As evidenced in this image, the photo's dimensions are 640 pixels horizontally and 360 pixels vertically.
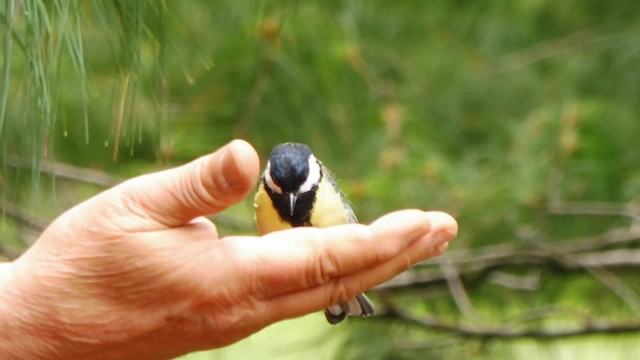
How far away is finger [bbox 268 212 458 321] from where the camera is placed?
3.20ft

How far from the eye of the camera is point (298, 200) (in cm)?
132

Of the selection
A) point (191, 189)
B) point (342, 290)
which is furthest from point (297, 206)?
point (191, 189)

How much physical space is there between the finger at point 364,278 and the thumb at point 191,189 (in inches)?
4.4

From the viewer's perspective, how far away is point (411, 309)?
2152mm

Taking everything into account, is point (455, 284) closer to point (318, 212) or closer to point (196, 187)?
point (318, 212)

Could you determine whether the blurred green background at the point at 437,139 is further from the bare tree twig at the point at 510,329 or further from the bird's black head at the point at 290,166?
the bird's black head at the point at 290,166

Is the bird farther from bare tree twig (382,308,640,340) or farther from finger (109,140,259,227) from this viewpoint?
bare tree twig (382,308,640,340)

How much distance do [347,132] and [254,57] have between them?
262 mm

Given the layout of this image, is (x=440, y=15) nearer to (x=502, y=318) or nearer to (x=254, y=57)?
(x=502, y=318)

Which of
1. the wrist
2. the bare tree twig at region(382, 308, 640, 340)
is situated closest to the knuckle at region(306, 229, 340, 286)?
the wrist

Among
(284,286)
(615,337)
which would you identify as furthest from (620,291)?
(284,286)

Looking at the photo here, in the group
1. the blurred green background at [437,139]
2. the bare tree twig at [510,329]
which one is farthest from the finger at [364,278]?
the bare tree twig at [510,329]

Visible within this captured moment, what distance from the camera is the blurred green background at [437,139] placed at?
5.87 ft

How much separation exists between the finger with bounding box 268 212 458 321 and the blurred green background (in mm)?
601
